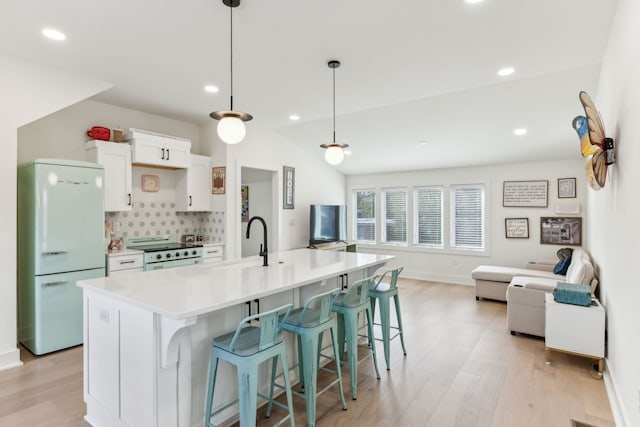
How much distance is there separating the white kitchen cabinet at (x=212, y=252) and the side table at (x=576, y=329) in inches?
156

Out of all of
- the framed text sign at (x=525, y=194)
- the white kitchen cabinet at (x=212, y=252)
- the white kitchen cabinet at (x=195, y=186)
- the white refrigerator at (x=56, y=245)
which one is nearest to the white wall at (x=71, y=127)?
the white refrigerator at (x=56, y=245)

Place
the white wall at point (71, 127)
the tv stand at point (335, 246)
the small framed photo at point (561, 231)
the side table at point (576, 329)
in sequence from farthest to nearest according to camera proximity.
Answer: the tv stand at point (335, 246) → the small framed photo at point (561, 231) → the white wall at point (71, 127) → the side table at point (576, 329)

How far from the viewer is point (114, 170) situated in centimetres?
409

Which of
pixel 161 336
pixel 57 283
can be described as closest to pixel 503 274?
pixel 161 336

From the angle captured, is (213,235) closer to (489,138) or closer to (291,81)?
(291,81)

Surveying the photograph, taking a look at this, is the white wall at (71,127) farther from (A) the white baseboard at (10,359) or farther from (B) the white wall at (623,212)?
(B) the white wall at (623,212)

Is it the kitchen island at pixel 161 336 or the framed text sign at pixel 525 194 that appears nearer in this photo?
the kitchen island at pixel 161 336

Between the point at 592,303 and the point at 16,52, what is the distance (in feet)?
18.3

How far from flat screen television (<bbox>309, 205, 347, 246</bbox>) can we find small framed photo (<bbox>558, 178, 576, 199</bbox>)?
3.74m

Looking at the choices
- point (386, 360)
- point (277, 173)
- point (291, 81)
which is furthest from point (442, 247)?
point (291, 81)

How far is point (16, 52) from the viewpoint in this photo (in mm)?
3023

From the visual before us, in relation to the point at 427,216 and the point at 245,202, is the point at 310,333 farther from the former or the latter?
the point at 427,216

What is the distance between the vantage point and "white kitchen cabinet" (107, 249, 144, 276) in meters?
3.87

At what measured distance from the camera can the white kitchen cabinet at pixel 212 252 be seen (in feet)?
15.7
